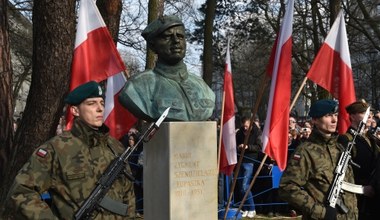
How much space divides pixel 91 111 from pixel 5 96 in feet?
15.6

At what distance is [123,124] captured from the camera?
755cm

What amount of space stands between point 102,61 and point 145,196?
2632mm

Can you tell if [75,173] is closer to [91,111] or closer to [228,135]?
[91,111]

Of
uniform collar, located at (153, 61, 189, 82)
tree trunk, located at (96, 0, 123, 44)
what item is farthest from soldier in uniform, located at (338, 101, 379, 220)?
tree trunk, located at (96, 0, 123, 44)

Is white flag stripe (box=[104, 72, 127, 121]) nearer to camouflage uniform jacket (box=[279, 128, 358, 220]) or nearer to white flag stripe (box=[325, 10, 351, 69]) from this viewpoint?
white flag stripe (box=[325, 10, 351, 69])

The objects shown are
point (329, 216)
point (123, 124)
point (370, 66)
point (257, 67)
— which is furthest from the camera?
point (257, 67)

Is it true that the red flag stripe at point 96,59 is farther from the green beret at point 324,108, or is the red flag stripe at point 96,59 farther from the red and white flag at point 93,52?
the green beret at point 324,108

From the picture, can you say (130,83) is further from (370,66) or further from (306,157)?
(370,66)

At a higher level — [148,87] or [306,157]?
[148,87]

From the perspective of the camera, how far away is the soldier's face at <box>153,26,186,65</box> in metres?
5.18

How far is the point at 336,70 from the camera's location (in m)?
7.39

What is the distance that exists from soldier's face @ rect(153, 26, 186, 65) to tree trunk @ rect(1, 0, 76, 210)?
10.5 feet

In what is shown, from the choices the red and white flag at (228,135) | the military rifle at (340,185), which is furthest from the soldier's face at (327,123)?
the red and white flag at (228,135)

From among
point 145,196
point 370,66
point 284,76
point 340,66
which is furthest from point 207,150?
point 370,66
